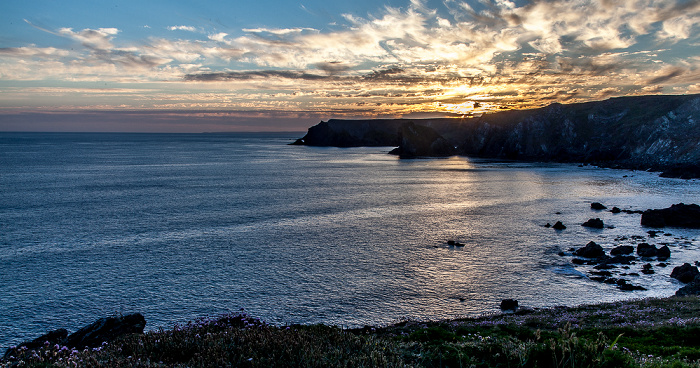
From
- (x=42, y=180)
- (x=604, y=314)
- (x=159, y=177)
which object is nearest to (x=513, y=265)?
(x=604, y=314)

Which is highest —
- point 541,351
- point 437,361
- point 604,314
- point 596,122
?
point 596,122

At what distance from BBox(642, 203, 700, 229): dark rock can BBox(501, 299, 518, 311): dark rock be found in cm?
3413

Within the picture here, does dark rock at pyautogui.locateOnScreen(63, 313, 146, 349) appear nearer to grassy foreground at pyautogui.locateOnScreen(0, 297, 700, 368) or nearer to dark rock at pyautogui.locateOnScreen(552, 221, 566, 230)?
grassy foreground at pyautogui.locateOnScreen(0, 297, 700, 368)

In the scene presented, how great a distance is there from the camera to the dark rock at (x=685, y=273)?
2955 cm

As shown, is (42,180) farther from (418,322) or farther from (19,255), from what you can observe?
(418,322)

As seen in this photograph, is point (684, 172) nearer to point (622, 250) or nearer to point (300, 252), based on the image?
point (622, 250)

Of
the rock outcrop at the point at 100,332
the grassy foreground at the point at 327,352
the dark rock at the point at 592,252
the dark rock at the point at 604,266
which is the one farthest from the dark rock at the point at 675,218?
the rock outcrop at the point at 100,332

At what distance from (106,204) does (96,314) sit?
42511mm

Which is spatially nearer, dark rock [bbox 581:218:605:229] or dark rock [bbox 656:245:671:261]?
dark rock [bbox 656:245:671:261]

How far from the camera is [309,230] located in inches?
1784

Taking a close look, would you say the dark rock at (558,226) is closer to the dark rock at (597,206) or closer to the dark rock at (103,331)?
the dark rock at (597,206)

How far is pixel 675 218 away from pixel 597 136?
368ft

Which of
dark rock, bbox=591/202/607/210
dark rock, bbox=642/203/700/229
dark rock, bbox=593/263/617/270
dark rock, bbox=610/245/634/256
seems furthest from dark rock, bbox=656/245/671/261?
dark rock, bbox=591/202/607/210

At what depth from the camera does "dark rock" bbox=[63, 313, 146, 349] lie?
16594 mm
